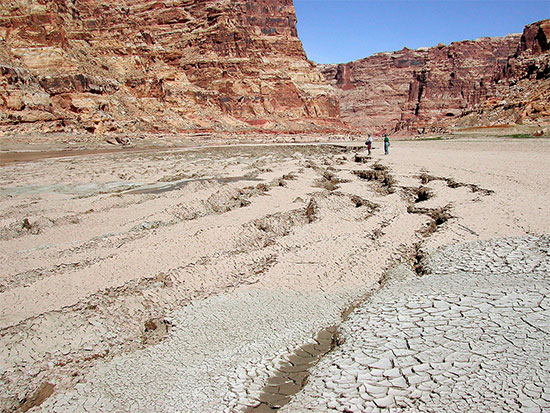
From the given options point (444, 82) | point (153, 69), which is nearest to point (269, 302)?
point (153, 69)

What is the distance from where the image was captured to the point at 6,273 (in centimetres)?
453

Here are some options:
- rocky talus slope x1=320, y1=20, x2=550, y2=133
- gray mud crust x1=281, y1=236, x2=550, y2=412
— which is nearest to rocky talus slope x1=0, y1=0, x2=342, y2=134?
rocky talus slope x1=320, y1=20, x2=550, y2=133

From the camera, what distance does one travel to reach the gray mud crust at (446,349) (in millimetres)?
2301

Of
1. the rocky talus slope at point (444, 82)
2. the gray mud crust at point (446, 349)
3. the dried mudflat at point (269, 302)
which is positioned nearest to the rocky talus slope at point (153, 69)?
the rocky talus slope at point (444, 82)

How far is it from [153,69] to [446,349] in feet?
185

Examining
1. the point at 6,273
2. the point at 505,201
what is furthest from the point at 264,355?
the point at 505,201

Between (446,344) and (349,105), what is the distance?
142712mm

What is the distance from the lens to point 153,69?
51.7 metres

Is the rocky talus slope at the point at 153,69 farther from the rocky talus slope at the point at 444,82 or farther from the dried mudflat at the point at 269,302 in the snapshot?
the dried mudflat at the point at 269,302

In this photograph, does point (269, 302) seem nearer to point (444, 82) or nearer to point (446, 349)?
point (446, 349)

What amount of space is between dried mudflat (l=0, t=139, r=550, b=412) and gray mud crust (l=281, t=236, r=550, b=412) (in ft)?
0.05

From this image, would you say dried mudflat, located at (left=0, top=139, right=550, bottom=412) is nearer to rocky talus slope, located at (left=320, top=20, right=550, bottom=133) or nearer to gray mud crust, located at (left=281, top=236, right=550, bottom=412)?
gray mud crust, located at (left=281, top=236, right=550, bottom=412)

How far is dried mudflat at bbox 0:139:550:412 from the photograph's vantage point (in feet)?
8.57

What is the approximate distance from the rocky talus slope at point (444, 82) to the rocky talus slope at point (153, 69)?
29.2 m
